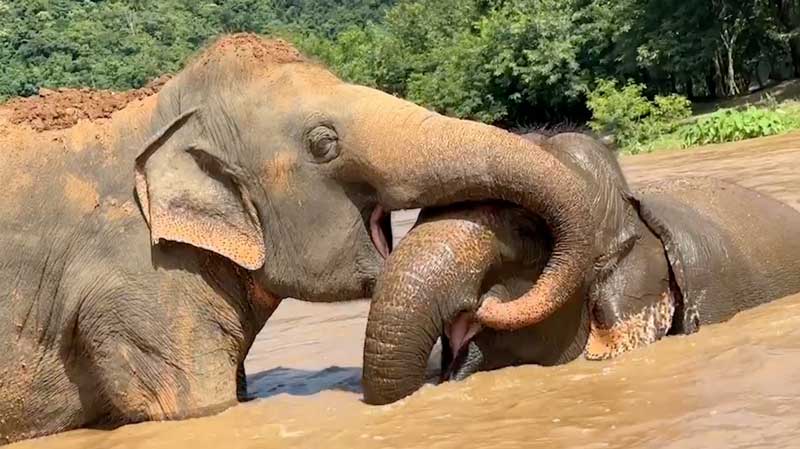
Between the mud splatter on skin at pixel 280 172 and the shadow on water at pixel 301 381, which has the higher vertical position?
the mud splatter on skin at pixel 280 172

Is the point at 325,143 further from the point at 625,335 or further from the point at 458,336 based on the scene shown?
the point at 625,335

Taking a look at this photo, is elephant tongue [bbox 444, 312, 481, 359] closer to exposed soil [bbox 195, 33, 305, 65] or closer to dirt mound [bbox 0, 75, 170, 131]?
exposed soil [bbox 195, 33, 305, 65]

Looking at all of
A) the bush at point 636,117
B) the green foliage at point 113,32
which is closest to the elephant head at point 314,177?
the bush at point 636,117

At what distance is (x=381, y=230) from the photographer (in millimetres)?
4457

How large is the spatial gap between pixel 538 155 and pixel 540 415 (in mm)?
937

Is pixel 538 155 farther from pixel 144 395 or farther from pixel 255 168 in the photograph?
pixel 144 395

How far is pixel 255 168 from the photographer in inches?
176

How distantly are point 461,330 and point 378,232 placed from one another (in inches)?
20.2

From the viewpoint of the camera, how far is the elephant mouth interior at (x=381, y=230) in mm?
4402

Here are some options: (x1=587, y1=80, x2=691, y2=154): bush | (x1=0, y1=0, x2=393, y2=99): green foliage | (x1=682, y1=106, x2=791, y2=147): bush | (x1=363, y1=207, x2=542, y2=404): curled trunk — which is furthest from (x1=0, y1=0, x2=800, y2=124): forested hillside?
(x1=363, y1=207, x2=542, y2=404): curled trunk

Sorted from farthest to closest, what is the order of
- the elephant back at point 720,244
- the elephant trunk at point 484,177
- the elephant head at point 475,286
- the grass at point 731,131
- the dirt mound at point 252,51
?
1. the grass at point 731,131
2. the elephant back at point 720,244
3. the dirt mound at point 252,51
4. the elephant head at point 475,286
5. the elephant trunk at point 484,177

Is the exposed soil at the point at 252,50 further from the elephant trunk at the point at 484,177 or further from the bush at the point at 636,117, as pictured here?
the bush at the point at 636,117

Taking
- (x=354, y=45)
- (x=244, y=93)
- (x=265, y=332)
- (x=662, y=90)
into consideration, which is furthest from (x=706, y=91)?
(x=244, y=93)

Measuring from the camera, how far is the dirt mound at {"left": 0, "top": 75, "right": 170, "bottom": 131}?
480 centimetres
